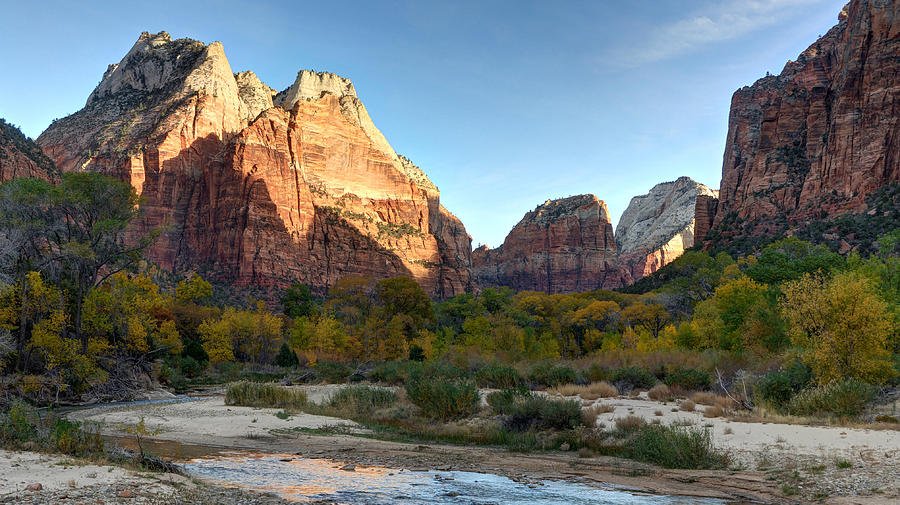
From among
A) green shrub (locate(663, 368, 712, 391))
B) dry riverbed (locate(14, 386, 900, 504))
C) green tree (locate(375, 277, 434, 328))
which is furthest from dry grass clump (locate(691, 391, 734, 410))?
green tree (locate(375, 277, 434, 328))

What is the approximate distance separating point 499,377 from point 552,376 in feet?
9.38

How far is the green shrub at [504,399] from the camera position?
69.3ft

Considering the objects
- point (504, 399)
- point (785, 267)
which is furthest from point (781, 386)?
point (785, 267)

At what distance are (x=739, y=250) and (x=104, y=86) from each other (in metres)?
155

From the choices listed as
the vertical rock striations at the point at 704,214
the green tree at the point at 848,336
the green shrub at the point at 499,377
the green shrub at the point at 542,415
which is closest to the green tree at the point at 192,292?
the green shrub at the point at 499,377

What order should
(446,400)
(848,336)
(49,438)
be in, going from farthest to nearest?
(446,400) → (848,336) → (49,438)

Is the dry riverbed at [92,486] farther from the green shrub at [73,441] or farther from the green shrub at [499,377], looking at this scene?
the green shrub at [499,377]

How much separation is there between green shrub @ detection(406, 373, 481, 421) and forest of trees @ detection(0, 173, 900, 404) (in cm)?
1208

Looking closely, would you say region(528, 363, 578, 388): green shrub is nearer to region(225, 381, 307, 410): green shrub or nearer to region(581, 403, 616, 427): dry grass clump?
region(581, 403, 616, 427): dry grass clump

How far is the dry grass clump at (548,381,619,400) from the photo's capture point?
91.3 ft

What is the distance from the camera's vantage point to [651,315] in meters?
66.1

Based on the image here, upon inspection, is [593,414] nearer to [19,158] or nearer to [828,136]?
[19,158]

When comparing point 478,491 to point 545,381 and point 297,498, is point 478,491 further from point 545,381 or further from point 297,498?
point 545,381

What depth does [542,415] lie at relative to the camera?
63.3 feet
